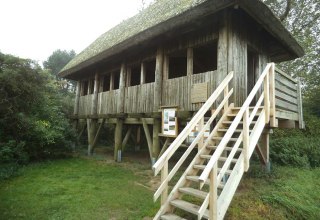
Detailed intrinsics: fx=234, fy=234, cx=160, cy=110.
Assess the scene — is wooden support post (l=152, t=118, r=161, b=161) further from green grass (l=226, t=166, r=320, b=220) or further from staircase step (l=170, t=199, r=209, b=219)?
staircase step (l=170, t=199, r=209, b=219)

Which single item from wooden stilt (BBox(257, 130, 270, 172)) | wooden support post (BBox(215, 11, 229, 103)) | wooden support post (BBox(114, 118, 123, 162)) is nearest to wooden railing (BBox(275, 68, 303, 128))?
wooden stilt (BBox(257, 130, 270, 172))

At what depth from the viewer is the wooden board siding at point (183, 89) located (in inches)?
256

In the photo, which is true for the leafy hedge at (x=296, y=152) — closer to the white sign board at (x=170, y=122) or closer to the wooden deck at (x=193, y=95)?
the wooden deck at (x=193, y=95)

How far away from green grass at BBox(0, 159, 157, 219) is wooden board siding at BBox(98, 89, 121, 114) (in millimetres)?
2898

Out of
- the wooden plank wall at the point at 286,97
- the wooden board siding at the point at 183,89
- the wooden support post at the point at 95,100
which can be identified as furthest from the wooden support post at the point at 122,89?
the wooden plank wall at the point at 286,97

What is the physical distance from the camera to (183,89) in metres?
7.09

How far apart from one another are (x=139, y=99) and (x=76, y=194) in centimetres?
420

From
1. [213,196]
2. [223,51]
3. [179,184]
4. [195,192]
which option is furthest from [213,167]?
[223,51]

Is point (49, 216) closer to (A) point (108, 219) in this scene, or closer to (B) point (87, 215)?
(B) point (87, 215)

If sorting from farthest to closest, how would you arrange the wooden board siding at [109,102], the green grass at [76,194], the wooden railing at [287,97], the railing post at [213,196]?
the wooden board siding at [109,102]
the wooden railing at [287,97]
the green grass at [76,194]
the railing post at [213,196]

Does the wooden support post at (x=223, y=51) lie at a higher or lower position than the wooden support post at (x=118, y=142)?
higher

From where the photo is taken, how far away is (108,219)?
4.22m

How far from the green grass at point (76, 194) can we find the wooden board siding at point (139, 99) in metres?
2.18

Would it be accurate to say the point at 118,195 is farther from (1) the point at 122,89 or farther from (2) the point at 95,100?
(2) the point at 95,100
